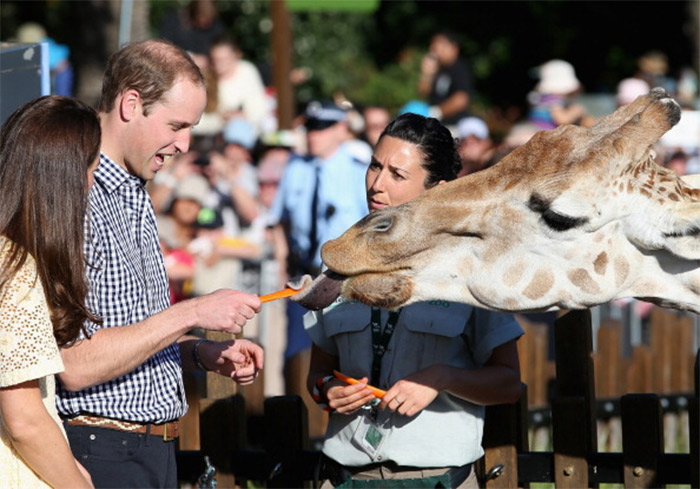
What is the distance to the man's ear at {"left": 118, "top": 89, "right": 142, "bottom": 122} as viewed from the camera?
3920 mm

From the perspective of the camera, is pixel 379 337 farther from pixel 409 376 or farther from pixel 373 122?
pixel 373 122

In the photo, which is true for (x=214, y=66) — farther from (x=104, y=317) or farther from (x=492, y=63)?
(x=492, y=63)

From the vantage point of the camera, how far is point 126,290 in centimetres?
369

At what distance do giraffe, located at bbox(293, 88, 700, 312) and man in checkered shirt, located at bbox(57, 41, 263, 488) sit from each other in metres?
0.49

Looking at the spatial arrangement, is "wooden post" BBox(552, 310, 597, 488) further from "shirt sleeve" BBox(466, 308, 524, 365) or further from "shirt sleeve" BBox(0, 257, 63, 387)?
"shirt sleeve" BBox(0, 257, 63, 387)

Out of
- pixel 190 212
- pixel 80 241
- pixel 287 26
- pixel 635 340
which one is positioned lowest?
pixel 635 340

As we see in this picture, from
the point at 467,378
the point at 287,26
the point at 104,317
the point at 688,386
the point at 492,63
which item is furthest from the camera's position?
the point at 492,63

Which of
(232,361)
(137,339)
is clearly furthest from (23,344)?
(232,361)

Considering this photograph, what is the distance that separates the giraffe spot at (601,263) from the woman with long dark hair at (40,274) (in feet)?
5.66

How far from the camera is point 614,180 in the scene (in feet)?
12.9

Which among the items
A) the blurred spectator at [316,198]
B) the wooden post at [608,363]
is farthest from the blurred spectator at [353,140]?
the wooden post at [608,363]

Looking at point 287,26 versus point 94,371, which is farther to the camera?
point 287,26

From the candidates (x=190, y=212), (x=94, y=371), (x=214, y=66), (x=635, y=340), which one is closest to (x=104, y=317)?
(x=94, y=371)

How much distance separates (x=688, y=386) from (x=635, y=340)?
167 cm
